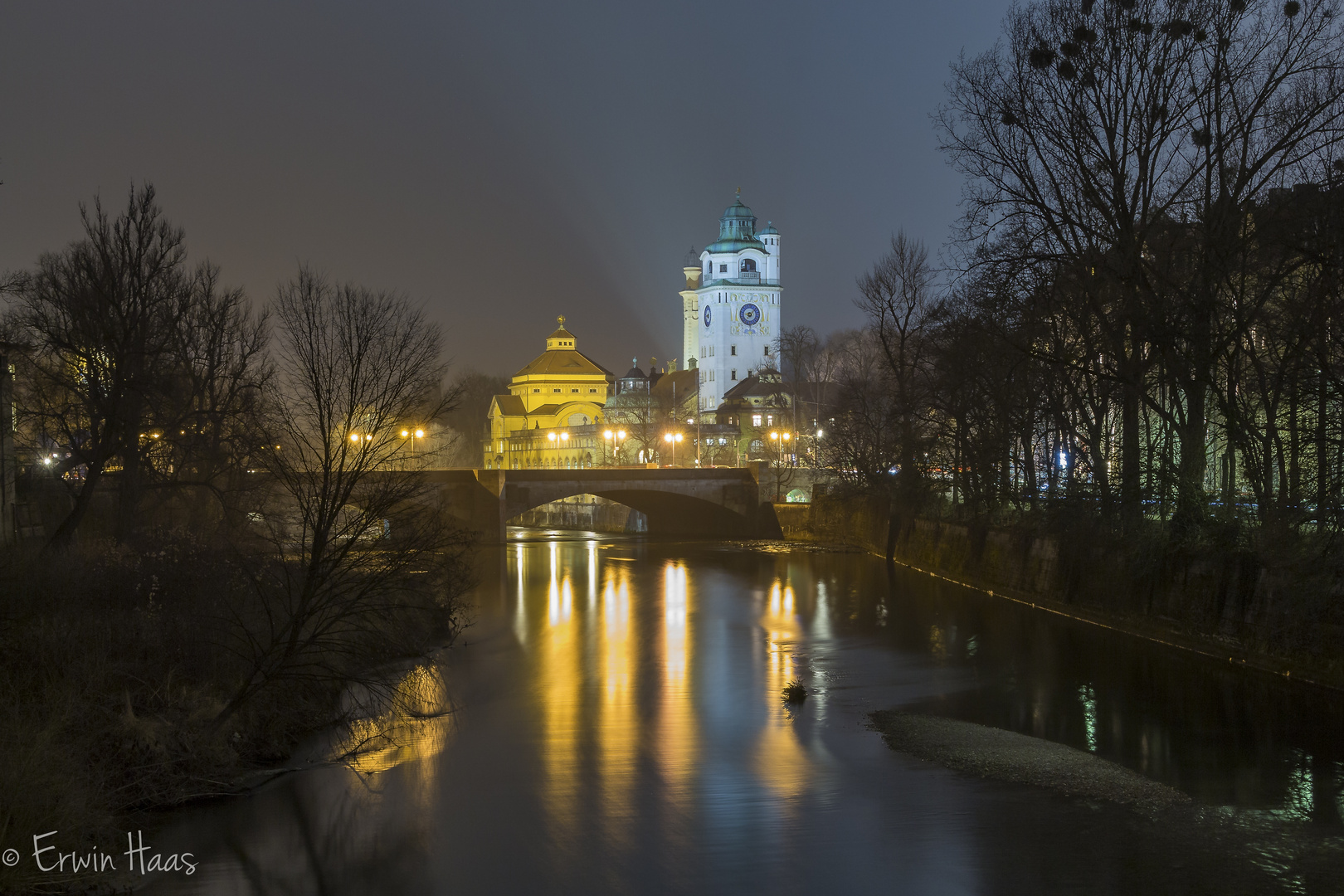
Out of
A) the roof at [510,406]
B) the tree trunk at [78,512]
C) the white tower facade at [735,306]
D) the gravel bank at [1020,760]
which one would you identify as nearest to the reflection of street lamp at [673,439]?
the white tower facade at [735,306]

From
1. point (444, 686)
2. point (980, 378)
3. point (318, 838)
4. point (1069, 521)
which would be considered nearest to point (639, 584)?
point (980, 378)

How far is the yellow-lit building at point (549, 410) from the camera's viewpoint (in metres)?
118

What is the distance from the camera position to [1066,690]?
2111cm

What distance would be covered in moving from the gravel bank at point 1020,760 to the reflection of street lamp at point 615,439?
71.6 metres

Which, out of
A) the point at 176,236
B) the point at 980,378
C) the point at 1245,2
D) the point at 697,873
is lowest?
the point at 697,873

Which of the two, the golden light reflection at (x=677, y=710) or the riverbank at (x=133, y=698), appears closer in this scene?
the riverbank at (x=133, y=698)

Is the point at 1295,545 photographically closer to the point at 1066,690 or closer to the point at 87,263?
the point at 1066,690

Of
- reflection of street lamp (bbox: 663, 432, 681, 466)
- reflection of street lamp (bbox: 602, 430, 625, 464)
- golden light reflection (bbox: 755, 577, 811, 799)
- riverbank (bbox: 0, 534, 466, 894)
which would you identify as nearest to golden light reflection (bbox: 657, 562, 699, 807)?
golden light reflection (bbox: 755, 577, 811, 799)

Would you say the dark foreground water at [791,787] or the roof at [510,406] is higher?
the roof at [510,406]

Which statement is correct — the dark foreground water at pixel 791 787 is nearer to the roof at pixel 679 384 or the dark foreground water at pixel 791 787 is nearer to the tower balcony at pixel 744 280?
the roof at pixel 679 384

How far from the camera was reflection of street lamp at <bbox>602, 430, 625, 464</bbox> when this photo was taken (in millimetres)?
92875

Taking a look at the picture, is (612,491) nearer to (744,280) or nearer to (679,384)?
(744,280)

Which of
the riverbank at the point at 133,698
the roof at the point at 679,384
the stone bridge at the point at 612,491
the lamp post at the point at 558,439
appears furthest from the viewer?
the roof at the point at 679,384

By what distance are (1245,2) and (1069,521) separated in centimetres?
1237
